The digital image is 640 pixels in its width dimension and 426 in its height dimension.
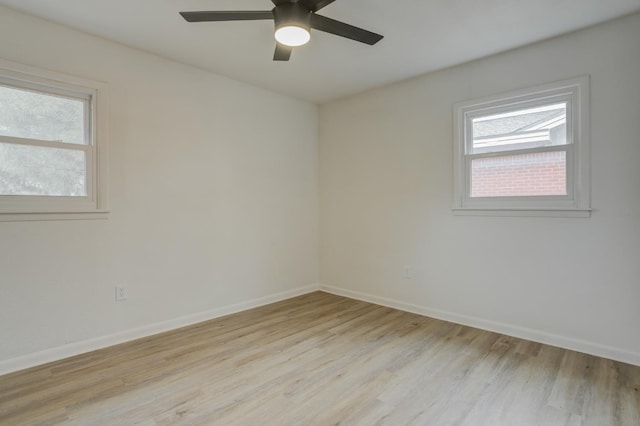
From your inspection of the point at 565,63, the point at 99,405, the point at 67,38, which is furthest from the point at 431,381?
the point at 67,38

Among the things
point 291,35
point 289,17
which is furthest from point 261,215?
point 289,17

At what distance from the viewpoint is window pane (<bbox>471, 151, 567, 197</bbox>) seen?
2.81 metres

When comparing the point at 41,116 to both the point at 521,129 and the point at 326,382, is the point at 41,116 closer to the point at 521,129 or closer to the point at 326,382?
the point at 326,382

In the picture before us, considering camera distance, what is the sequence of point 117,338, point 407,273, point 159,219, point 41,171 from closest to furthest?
point 41,171 → point 117,338 → point 159,219 → point 407,273

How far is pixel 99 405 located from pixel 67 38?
8.64 feet

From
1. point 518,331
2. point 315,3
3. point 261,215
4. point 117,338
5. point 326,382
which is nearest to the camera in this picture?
point 315,3

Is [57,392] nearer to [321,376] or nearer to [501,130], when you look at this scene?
[321,376]

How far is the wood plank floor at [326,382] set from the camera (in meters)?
1.89

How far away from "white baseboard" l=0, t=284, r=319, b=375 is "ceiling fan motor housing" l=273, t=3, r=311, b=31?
2.74m

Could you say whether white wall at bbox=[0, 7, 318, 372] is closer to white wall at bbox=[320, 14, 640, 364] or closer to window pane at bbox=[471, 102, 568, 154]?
white wall at bbox=[320, 14, 640, 364]

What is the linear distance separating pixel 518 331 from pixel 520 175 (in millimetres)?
1378

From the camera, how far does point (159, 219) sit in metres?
3.11

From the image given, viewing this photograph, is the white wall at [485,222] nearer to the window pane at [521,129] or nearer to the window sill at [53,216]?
the window pane at [521,129]

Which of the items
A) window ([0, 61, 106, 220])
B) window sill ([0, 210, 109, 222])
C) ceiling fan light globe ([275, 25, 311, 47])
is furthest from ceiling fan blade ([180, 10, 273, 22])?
window sill ([0, 210, 109, 222])
